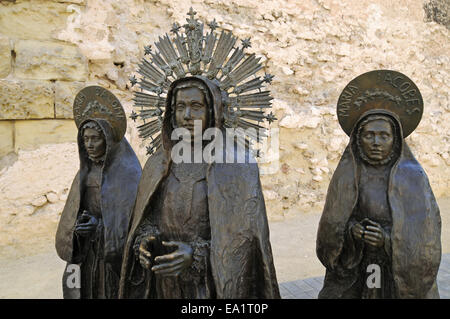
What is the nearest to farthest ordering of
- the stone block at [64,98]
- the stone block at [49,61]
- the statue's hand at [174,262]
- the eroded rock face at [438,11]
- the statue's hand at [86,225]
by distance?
the statue's hand at [174,262] < the statue's hand at [86,225] < the stone block at [49,61] < the stone block at [64,98] < the eroded rock face at [438,11]

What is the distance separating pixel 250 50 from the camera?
22.9ft

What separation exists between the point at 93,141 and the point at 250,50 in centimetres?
494

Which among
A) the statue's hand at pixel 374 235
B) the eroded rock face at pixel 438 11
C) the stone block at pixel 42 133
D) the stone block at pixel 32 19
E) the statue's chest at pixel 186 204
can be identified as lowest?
the statue's hand at pixel 374 235

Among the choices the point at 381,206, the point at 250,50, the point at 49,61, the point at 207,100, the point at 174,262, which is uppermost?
the point at 250,50

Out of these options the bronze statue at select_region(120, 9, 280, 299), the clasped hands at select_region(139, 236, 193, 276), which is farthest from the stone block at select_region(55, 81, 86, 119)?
the clasped hands at select_region(139, 236, 193, 276)

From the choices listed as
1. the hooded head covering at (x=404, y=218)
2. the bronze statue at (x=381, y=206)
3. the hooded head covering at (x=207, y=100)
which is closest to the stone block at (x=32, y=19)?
the hooded head covering at (x=207, y=100)

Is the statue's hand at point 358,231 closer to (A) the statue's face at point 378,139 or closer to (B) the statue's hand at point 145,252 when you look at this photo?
(A) the statue's face at point 378,139

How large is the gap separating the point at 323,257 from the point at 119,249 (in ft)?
5.14

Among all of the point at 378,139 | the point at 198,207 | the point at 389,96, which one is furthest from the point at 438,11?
the point at 198,207

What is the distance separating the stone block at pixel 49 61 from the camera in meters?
5.16

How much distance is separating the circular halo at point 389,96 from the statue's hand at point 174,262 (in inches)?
63.0

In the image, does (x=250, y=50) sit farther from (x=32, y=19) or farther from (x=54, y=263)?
(x=54, y=263)

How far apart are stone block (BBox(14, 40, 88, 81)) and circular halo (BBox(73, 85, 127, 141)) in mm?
2906

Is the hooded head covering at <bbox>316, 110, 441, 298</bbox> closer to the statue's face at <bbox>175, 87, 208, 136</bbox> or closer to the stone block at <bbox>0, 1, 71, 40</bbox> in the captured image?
the statue's face at <bbox>175, 87, 208, 136</bbox>
